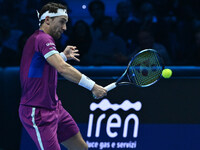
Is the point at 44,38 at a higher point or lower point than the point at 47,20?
lower

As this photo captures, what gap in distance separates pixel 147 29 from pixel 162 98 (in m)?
1.41

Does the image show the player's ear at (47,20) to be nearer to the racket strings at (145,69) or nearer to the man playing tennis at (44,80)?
the man playing tennis at (44,80)

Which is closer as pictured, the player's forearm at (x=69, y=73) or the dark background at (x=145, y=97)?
the player's forearm at (x=69, y=73)

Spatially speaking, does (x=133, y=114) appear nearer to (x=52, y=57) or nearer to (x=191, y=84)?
(x=191, y=84)

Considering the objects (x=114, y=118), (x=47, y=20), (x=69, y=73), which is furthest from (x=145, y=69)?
(x=114, y=118)

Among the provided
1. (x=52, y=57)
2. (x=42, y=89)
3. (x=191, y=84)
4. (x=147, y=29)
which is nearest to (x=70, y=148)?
(x=42, y=89)

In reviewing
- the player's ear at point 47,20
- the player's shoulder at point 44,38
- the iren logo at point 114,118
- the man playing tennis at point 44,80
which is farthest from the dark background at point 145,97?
the player's shoulder at point 44,38

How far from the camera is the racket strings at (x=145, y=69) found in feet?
14.1

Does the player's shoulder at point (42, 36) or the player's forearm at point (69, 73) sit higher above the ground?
the player's shoulder at point (42, 36)

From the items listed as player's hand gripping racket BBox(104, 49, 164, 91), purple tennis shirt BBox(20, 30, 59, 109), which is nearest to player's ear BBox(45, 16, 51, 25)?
purple tennis shirt BBox(20, 30, 59, 109)

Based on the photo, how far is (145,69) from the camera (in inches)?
172

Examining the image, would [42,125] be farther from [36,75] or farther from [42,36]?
[42,36]

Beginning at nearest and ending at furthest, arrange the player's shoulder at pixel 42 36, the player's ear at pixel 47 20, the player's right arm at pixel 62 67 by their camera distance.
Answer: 1. the player's right arm at pixel 62 67
2. the player's shoulder at pixel 42 36
3. the player's ear at pixel 47 20

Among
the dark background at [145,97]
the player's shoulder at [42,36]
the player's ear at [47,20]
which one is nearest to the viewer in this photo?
the player's shoulder at [42,36]
